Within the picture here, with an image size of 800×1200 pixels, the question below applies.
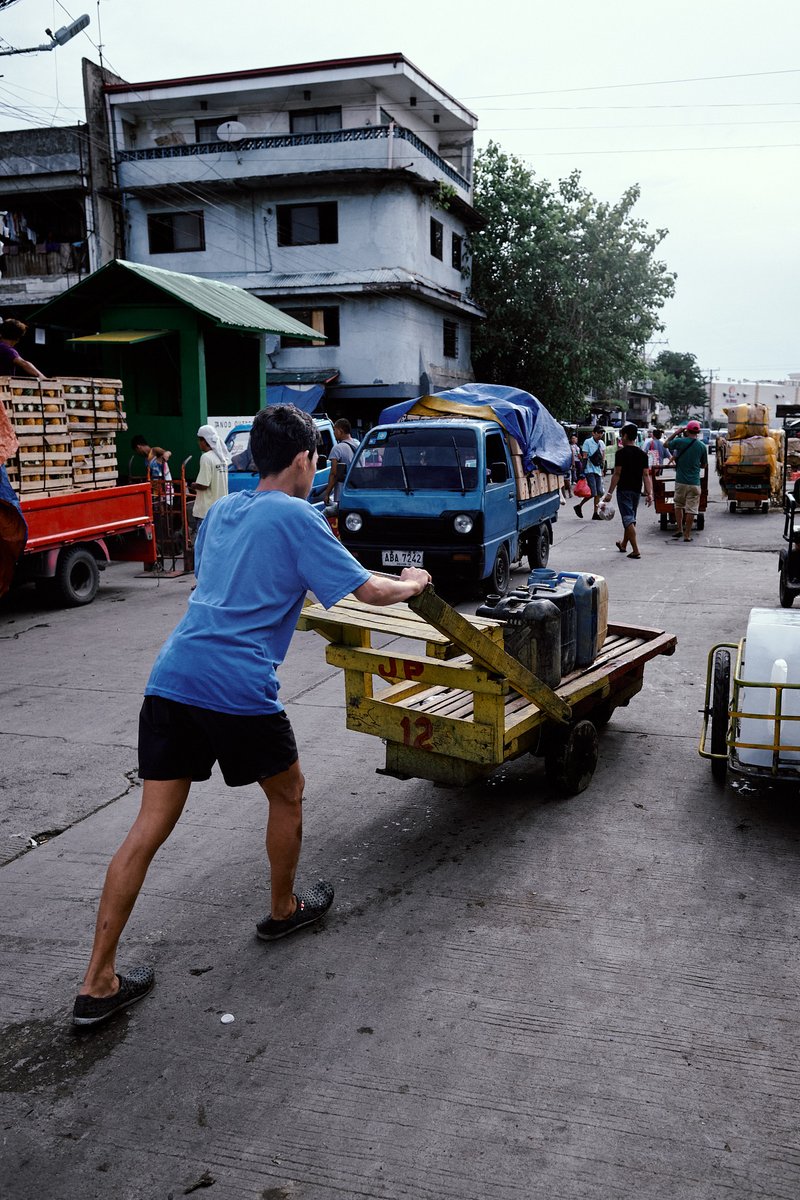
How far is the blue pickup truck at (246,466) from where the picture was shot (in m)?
14.3

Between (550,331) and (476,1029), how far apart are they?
3120 cm

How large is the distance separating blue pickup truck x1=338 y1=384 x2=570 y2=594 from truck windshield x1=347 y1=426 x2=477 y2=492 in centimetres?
1

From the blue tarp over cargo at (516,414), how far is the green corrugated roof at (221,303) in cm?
539

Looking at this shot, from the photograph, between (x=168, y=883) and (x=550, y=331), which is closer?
(x=168, y=883)

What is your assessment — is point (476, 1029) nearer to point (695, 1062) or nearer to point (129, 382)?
point (695, 1062)

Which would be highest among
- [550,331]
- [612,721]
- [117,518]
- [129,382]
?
[550,331]

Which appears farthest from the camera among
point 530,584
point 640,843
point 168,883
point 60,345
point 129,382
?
point 60,345

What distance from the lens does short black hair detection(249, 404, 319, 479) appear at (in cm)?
308

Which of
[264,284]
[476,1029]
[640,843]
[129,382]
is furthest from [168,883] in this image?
[264,284]

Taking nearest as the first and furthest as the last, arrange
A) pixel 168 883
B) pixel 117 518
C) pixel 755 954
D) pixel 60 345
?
pixel 755 954, pixel 168 883, pixel 117 518, pixel 60 345

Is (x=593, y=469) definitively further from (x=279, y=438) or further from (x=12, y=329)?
(x=279, y=438)

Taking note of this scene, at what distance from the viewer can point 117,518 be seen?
10836 millimetres

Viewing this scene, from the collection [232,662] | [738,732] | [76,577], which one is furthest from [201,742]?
[76,577]

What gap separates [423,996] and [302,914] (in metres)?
0.61
